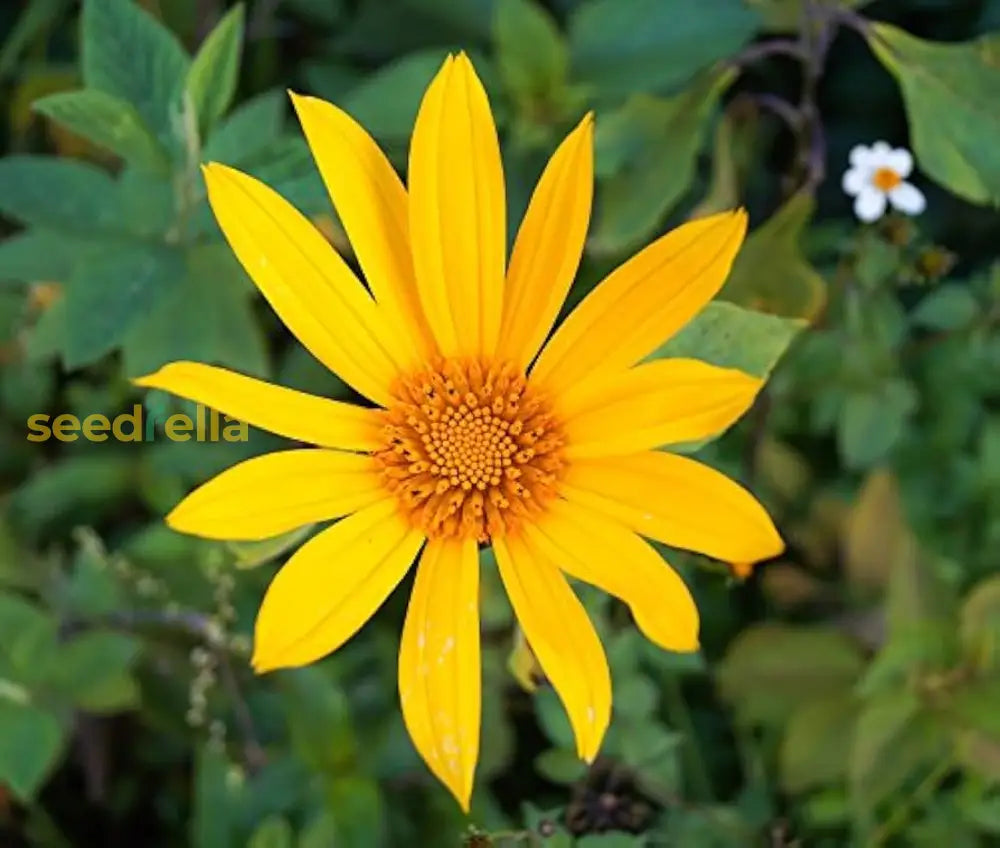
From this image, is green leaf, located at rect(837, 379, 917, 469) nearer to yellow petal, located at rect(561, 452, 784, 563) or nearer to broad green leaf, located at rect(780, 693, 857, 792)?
broad green leaf, located at rect(780, 693, 857, 792)

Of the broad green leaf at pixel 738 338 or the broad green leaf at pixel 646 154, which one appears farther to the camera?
the broad green leaf at pixel 646 154

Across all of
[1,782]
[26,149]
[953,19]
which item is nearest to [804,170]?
[953,19]

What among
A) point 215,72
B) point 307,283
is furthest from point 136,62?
point 307,283

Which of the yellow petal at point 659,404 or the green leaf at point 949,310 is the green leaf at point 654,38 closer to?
the green leaf at point 949,310

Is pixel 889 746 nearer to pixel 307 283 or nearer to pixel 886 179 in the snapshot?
pixel 886 179

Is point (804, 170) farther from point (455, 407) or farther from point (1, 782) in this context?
point (1, 782)

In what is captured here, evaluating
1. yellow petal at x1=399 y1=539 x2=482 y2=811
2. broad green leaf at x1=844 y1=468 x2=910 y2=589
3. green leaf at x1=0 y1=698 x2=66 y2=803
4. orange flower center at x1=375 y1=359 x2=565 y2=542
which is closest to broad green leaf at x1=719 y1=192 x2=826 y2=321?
broad green leaf at x1=844 y1=468 x2=910 y2=589

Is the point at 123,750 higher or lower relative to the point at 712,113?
lower

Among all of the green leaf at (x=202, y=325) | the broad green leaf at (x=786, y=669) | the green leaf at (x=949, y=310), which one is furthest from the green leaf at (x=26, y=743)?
the green leaf at (x=949, y=310)
